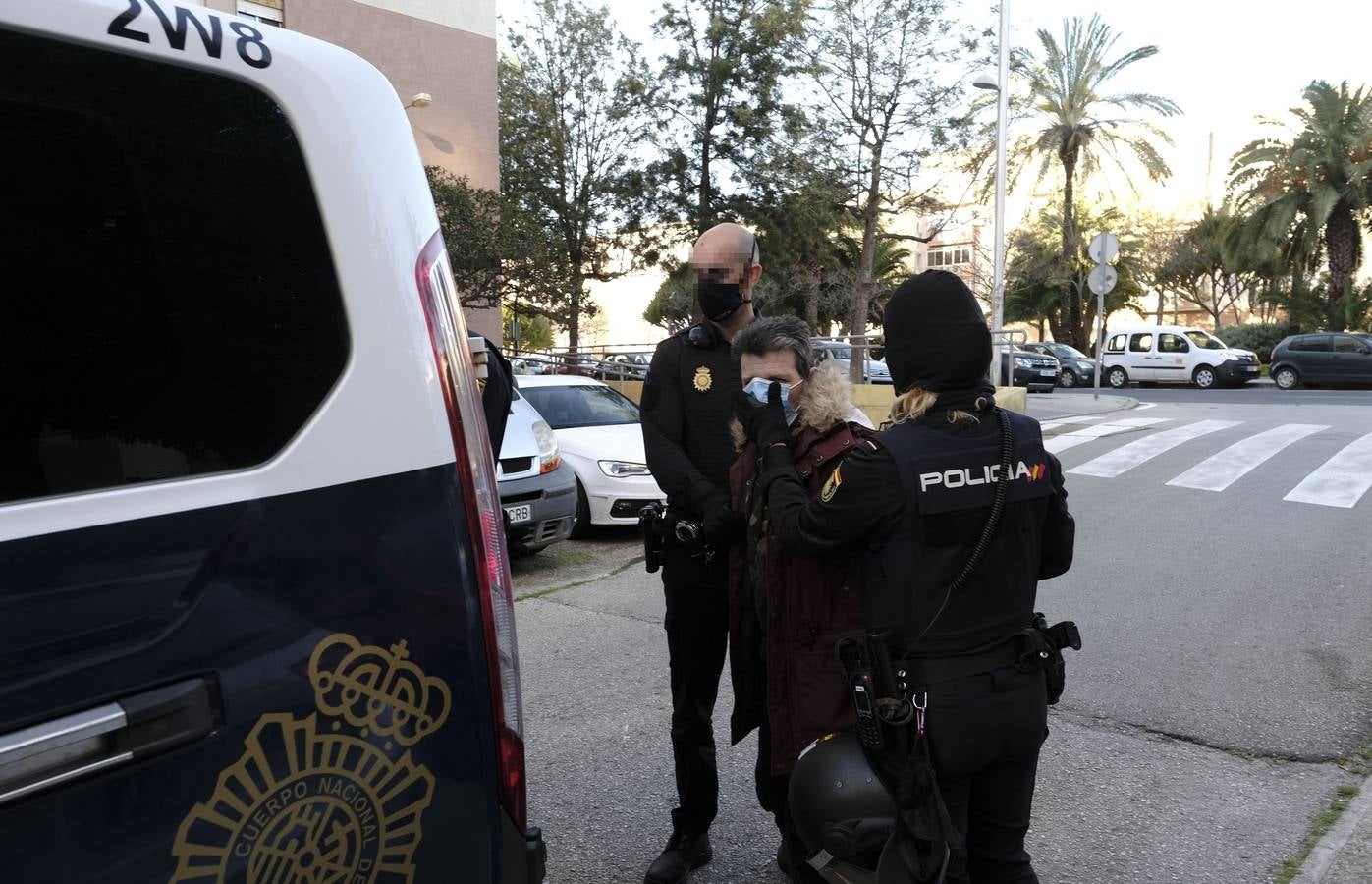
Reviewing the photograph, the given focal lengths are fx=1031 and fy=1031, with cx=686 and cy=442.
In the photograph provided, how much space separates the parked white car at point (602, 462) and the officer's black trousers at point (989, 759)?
6.10 m

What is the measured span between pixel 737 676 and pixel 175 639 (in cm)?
180

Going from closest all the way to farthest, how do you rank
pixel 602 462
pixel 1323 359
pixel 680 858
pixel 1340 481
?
pixel 680 858, pixel 602 462, pixel 1340 481, pixel 1323 359

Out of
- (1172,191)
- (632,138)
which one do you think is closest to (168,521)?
(632,138)

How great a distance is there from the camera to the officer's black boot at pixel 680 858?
312 centimetres

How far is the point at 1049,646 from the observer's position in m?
2.24

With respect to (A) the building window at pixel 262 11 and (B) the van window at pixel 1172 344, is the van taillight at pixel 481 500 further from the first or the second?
(B) the van window at pixel 1172 344

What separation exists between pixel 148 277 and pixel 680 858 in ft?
8.04

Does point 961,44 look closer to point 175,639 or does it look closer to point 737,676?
point 737,676

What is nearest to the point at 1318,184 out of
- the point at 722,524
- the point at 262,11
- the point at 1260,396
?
the point at 1260,396

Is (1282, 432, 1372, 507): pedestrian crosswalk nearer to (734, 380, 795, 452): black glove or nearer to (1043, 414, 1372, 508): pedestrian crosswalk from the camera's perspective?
(1043, 414, 1372, 508): pedestrian crosswalk

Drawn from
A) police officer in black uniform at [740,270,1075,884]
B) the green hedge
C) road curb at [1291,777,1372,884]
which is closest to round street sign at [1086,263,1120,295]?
road curb at [1291,777,1372,884]

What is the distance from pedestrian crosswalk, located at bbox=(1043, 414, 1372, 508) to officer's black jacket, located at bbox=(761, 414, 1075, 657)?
6681 millimetres

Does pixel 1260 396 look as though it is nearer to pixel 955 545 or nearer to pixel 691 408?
pixel 691 408

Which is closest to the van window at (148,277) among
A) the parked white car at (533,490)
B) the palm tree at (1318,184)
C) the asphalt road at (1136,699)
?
the asphalt road at (1136,699)
